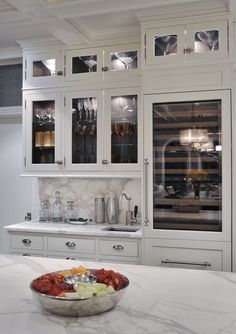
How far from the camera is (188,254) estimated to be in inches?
115

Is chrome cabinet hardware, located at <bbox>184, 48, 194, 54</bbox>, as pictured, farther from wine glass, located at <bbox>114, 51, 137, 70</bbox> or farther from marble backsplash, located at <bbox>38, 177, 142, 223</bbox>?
marble backsplash, located at <bbox>38, 177, 142, 223</bbox>

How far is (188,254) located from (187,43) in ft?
5.74

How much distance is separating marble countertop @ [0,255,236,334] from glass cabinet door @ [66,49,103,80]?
218 cm

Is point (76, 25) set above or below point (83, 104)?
above

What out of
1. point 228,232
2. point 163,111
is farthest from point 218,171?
point 163,111

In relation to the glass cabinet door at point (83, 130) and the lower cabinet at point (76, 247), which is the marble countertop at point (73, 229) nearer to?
the lower cabinet at point (76, 247)

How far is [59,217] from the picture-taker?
12.8 ft

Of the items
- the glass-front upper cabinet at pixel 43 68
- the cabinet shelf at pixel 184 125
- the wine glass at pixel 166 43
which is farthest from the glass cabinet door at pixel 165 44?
the glass-front upper cabinet at pixel 43 68

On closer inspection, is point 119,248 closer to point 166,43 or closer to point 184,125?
point 184,125

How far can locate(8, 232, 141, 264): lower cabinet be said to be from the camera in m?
3.13

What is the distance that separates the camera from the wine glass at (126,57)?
3408mm

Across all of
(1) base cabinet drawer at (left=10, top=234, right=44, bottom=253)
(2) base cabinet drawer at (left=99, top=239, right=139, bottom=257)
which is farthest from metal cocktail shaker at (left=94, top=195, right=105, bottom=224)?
(1) base cabinet drawer at (left=10, top=234, right=44, bottom=253)

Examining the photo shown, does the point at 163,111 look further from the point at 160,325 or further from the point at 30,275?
the point at 160,325

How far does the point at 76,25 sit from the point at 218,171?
1777 millimetres
